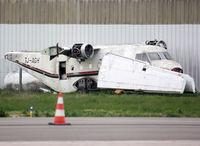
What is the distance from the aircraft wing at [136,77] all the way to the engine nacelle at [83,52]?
5.60 feet

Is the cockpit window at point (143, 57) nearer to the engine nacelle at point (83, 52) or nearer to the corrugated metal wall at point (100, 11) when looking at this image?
the engine nacelle at point (83, 52)

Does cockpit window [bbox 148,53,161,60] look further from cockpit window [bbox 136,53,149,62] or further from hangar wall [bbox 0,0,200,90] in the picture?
hangar wall [bbox 0,0,200,90]

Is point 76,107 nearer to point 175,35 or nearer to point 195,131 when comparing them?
point 195,131

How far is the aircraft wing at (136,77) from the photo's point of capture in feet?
95.6

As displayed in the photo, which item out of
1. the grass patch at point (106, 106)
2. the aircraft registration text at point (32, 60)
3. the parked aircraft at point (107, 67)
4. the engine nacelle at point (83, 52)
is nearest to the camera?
the grass patch at point (106, 106)

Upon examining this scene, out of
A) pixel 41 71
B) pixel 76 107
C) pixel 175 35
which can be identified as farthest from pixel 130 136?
pixel 175 35

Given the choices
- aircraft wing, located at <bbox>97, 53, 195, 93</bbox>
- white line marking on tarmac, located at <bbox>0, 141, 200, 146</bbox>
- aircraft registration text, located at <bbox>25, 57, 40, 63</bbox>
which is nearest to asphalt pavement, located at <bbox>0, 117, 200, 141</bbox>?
white line marking on tarmac, located at <bbox>0, 141, 200, 146</bbox>

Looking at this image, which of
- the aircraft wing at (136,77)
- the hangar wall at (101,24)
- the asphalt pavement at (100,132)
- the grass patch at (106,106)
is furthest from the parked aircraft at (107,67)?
the asphalt pavement at (100,132)

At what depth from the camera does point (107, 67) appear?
31.8 meters

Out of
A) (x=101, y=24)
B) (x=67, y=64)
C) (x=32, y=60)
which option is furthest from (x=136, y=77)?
(x=101, y=24)

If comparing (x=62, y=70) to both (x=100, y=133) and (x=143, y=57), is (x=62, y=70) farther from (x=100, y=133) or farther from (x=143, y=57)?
(x=100, y=133)

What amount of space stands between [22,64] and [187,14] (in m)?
12.7

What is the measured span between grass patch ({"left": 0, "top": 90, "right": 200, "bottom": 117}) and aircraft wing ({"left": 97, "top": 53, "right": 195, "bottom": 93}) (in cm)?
98

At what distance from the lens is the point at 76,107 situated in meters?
24.2
